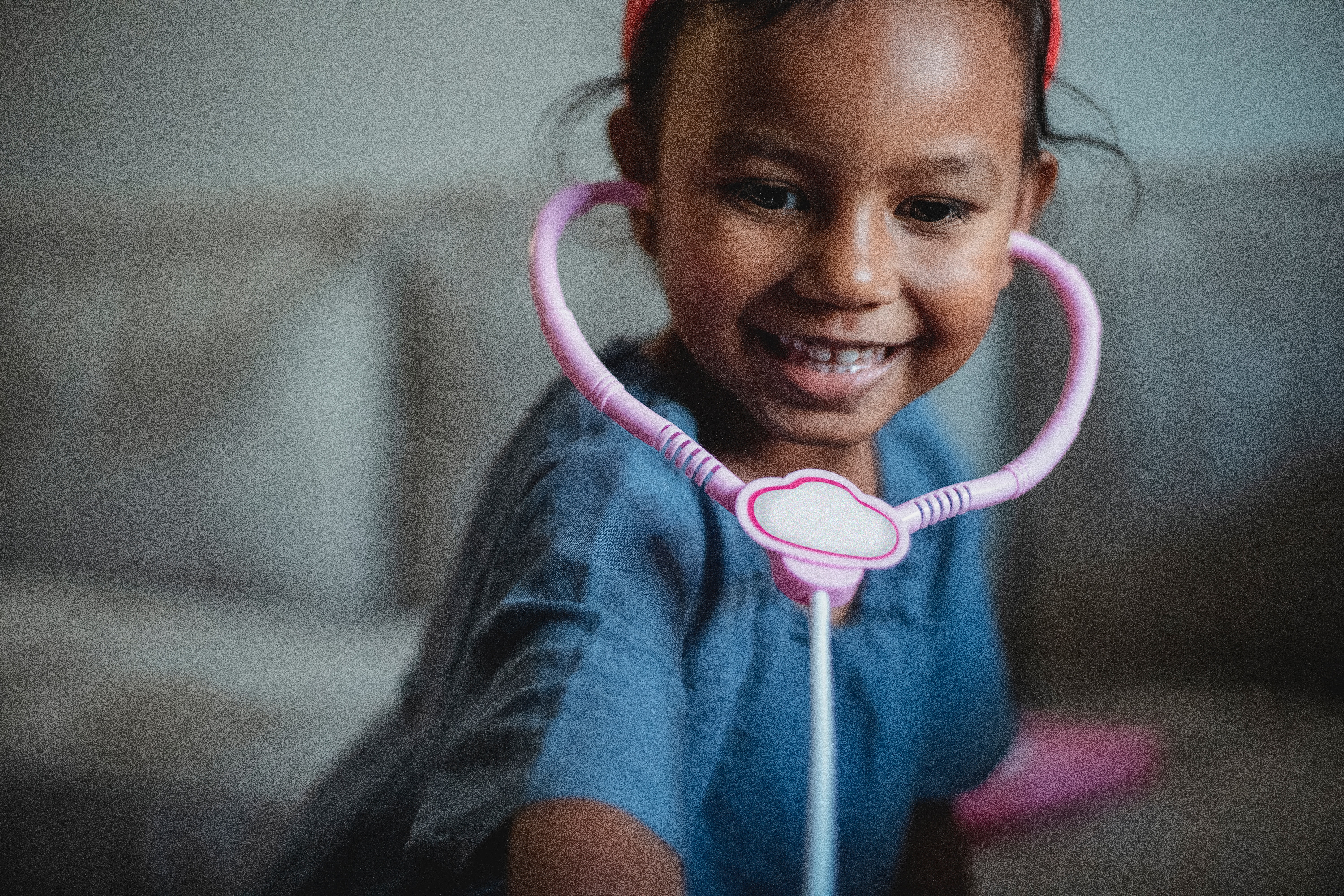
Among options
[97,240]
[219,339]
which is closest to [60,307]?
[97,240]

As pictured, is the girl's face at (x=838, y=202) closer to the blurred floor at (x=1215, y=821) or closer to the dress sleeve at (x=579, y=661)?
the dress sleeve at (x=579, y=661)

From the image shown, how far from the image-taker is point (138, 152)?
1745mm

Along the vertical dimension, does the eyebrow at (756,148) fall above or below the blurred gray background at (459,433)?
above

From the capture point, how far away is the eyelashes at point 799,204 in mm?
471

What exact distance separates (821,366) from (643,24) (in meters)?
0.22

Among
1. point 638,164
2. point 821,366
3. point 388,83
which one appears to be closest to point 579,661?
point 821,366

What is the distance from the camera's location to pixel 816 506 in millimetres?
411

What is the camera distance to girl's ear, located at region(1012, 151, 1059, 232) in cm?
59

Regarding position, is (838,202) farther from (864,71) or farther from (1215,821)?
(1215,821)

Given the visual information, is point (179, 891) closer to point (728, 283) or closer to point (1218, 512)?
point (728, 283)

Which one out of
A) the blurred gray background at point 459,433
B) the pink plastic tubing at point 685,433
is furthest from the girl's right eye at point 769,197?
the blurred gray background at point 459,433

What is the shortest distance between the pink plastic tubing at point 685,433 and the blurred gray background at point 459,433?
10.0 inches

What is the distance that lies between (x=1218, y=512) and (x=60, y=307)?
152cm

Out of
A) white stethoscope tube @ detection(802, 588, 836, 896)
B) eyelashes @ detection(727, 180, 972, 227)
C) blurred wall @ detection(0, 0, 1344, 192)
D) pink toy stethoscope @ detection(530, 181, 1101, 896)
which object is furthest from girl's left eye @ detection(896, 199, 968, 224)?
blurred wall @ detection(0, 0, 1344, 192)
